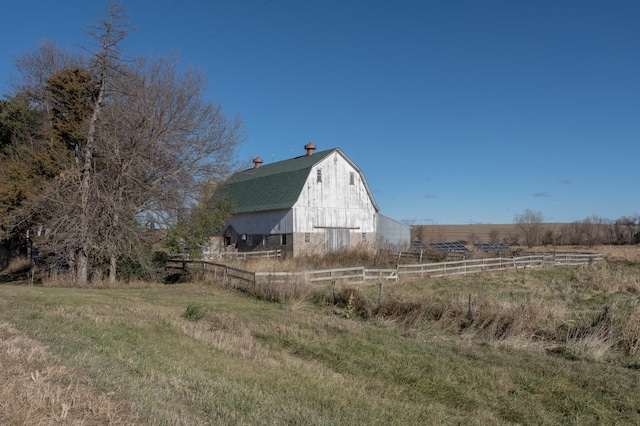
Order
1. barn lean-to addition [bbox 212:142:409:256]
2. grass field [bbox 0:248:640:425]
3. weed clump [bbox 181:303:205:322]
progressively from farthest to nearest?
barn lean-to addition [bbox 212:142:409:256], weed clump [bbox 181:303:205:322], grass field [bbox 0:248:640:425]

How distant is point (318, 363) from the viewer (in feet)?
31.1

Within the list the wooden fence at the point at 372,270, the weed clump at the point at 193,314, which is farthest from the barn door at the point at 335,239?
the weed clump at the point at 193,314

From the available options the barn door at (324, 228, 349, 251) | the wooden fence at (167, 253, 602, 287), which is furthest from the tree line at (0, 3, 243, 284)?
the barn door at (324, 228, 349, 251)

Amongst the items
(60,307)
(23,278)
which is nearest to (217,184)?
(23,278)

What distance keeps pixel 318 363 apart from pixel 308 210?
90.5 feet

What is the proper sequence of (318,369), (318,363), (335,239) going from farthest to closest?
(335,239)
(318,363)
(318,369)

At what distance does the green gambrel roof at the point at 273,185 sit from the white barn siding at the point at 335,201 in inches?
30.7

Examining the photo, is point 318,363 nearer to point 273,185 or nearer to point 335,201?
point 335,201

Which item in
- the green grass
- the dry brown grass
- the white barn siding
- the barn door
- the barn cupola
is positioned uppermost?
the barn cupola

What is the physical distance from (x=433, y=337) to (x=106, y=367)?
7.55 meters

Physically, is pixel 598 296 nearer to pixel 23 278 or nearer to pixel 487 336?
pixel 487 336

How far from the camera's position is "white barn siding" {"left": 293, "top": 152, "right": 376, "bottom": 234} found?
121 feet

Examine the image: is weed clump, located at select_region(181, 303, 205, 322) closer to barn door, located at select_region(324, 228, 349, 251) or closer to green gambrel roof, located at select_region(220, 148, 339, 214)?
green gambrel roof, located at select_region(220, 148, 339, 214)

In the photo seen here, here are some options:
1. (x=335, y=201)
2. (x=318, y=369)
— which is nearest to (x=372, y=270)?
(x=335, y=201)
